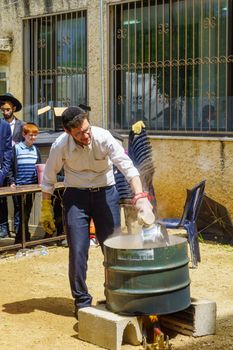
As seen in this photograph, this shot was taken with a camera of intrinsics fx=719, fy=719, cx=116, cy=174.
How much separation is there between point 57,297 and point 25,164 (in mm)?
2676

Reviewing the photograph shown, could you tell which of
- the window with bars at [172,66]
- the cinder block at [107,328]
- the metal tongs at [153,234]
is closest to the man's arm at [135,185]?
the metal tongs at [153,234]

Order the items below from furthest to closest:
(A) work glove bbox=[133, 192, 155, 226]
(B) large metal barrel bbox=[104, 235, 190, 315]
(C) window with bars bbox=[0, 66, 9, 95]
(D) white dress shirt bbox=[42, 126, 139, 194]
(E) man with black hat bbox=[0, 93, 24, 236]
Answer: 1. (C) window with bars bbox=[0, 66, 9, 95]
2. (E) man with black hat bbox=[0, 93, 24, 236]
3. (D) white dress shirt bbox=[42, 126, 139, 194]
4. (A) work glove bbox=[133, 192, 155, 226]
5. (B) large metal barrel bbox=[104, 235, 190, 315]

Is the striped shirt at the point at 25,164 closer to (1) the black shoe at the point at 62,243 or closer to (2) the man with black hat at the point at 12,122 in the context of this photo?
(2) the man with black hat at the point at 12,122

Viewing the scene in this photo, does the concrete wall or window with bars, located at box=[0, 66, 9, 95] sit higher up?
window with bars, located at box=[0, 66, 9, 95]

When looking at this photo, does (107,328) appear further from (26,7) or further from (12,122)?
(26,7)

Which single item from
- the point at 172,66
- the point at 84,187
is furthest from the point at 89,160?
the point at 172,66

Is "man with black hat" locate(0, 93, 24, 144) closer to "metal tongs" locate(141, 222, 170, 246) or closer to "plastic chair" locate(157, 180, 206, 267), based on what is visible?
"plastic chair" locate(157, 180, 206, 267)

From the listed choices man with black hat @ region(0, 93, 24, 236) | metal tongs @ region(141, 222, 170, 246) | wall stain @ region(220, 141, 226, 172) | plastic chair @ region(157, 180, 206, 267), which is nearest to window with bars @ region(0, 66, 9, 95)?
Result: man with black hat @ region(0, 93, 24, 236)

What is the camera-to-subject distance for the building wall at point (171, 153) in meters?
9.50

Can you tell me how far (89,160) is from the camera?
5969 mm

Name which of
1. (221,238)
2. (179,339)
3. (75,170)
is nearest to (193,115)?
(221,238)

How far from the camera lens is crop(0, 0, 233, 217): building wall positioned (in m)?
9.50

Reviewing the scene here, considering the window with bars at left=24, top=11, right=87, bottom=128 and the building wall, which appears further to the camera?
the window with bars at left=24, top=11, right=87, bottom=128

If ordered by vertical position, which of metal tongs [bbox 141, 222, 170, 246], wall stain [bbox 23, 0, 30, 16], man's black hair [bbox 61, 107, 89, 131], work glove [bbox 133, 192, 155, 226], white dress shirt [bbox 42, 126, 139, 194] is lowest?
metal tongs [bbox 141, 222, 170, 246]
